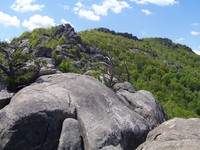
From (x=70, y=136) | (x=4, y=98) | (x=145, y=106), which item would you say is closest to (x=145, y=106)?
(x=145, y=106)

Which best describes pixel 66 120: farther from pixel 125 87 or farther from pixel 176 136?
pixel 125 87

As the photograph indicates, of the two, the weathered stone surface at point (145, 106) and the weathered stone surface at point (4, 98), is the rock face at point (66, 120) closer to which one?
the weathered stone surface at point (4, 98)

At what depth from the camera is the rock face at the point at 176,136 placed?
12788 millimetres

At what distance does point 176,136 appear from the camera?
13500 mm

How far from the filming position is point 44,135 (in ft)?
52.6

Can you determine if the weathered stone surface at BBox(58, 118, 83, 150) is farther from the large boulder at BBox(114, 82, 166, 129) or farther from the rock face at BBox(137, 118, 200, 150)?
the large boulder at BBox(114, 82, 166, 129)

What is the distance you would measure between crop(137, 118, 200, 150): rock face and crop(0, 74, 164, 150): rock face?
2386mm

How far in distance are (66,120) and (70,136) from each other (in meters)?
0.75

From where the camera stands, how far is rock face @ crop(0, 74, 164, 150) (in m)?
15.5

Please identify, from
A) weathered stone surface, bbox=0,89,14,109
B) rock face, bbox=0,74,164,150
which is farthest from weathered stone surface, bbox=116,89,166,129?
weathered stone surface, bbox=0,89,14,109

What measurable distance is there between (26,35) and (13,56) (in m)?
102

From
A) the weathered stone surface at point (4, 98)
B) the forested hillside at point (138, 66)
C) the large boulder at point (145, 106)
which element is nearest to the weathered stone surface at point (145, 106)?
the large boulder at point (145, 106)

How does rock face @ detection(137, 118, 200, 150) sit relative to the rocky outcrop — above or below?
below

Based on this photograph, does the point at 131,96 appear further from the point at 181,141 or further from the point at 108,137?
the point at 181,141
